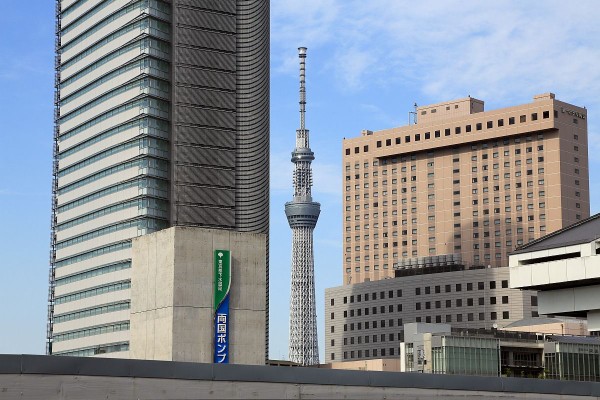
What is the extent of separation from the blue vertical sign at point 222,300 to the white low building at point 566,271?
75.3 ft

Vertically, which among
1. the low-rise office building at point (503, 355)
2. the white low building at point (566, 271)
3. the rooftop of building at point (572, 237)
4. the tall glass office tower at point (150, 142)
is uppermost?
the tall glass office tower at point (150, 142)

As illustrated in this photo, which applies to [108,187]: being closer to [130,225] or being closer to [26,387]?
[130,225]

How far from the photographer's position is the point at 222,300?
298 feet

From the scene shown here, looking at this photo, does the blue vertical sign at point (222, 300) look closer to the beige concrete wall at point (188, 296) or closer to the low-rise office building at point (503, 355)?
the beige concrete wall at point (188, 296)

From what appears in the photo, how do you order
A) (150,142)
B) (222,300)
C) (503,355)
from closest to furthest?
(222,300) < (503,355) < (150,142)

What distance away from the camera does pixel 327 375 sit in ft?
185

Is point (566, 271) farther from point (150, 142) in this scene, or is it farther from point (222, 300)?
point (150, 142)

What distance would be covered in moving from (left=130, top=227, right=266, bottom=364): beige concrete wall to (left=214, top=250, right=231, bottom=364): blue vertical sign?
538mm

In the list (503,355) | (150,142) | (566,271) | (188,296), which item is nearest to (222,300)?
(188,296)

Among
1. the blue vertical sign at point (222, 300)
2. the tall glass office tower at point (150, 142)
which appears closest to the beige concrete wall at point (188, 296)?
the blue vertical sign at point (222, 300)

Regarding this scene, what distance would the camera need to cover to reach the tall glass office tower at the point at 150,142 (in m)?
178

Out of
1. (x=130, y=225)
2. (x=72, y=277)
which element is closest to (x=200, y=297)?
(x=130, y=225)

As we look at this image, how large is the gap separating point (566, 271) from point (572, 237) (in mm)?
4292

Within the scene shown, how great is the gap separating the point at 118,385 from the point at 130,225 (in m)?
128
